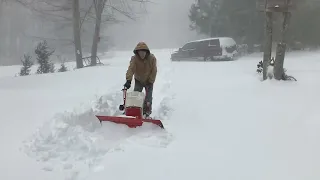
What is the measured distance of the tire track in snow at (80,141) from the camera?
17.9 ft

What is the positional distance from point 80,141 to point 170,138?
1.52 meters

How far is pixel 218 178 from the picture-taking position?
502 cm

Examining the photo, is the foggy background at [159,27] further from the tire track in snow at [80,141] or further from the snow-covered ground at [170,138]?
the tire track in snow at [80,141]

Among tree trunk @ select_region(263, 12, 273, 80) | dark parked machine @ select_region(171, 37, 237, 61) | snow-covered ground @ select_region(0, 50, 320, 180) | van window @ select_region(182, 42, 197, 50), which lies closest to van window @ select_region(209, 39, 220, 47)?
dark parked machine @ select_region(171, 37, 237, 61)

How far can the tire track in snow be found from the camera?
546 cm

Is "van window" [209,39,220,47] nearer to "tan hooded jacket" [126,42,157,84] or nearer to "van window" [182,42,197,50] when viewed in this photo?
"van window" [182,42,197,50]

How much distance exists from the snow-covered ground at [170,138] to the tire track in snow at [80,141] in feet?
0.05

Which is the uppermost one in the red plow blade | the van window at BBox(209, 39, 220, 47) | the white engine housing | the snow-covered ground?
the van window at BBox(209, 39, 220, 47)

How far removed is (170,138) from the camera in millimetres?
6723

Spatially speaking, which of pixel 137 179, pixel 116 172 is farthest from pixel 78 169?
pixel 137 179

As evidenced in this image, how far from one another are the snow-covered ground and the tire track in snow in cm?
1

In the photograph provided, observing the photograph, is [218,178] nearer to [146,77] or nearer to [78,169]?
[78,169]

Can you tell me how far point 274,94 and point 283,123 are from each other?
3.43 meters

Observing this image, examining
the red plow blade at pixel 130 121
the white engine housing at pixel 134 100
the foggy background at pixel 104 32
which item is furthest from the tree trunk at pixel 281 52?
the foggy background at pixel 104 32
